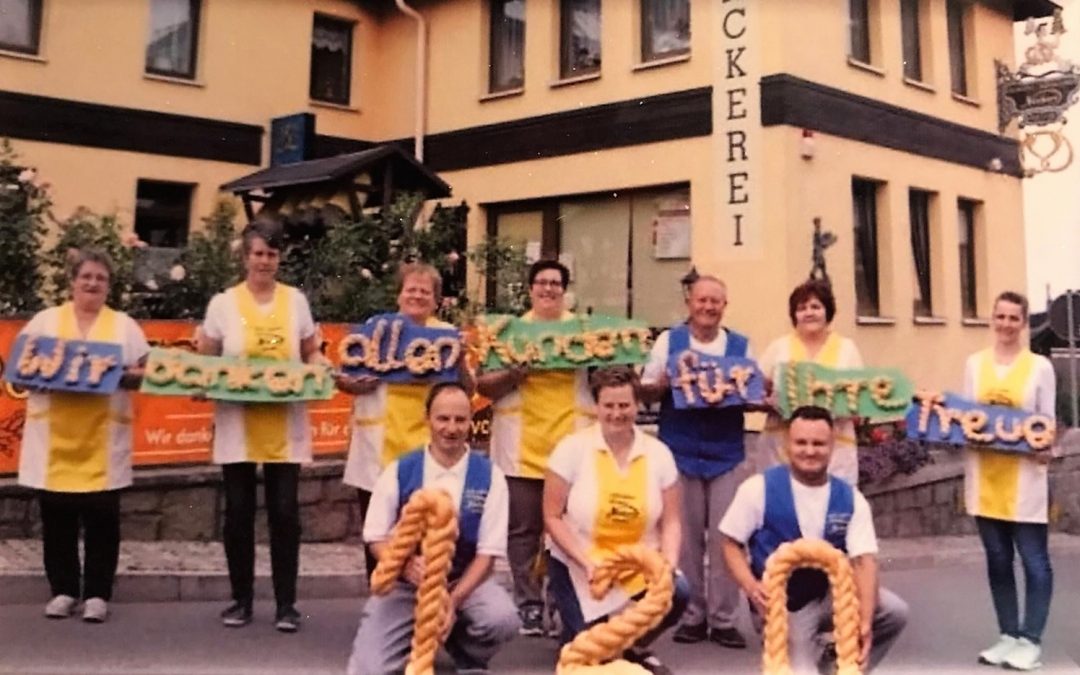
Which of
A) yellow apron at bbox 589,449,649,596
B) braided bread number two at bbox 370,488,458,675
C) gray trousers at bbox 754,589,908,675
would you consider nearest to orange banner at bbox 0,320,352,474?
yellow apron at bbox 589,449,649,596

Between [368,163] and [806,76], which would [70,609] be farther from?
[806,76]

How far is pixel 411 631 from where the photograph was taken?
3.48m

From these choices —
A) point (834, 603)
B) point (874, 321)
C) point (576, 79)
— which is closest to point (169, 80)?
point (576, 79)

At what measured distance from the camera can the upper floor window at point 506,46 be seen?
12930mm

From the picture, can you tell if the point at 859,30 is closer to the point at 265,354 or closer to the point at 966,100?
the point at 966,100

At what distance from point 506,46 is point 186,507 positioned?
8395mm

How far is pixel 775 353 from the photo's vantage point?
468 cm

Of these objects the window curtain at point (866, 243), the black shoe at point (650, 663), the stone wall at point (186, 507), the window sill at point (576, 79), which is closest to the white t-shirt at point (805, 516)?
the black shoe at point (650, 663)

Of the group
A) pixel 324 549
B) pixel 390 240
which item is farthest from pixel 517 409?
pixel 390 240

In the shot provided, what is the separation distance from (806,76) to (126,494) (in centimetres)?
767

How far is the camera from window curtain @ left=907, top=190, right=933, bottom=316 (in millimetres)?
12148

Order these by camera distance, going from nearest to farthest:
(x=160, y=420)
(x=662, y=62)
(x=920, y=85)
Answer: (x=160, y=420)
(x=662, y=62)
(x=920, y=85)

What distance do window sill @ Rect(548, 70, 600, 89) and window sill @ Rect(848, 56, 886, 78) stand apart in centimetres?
280

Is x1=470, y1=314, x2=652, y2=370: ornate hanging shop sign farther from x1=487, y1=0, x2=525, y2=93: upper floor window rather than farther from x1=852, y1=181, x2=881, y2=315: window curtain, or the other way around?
x1=487, y1=0, x2=525, y2=93: upper floor window
